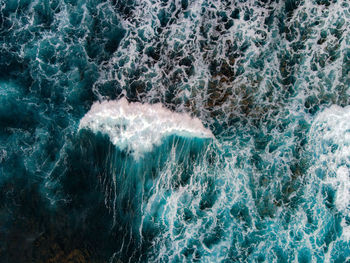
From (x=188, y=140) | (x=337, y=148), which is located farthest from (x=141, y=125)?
(x=337, y=148)

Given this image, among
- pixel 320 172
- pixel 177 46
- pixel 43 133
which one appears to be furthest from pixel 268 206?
pixel 43 133

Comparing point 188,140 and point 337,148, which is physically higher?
point 337,148

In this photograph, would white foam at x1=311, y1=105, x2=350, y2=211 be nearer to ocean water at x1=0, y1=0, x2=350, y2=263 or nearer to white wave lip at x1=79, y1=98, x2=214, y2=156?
ocean water at x1=0, y1=0, x2=350, y2=263

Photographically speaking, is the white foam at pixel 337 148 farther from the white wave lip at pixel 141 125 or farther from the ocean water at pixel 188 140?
the white wave lip at pixel 141 125

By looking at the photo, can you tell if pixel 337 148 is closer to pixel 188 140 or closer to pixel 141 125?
pixel 188 140

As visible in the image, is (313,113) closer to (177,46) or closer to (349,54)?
(349,54)

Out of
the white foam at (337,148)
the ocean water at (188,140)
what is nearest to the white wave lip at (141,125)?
the ocean water at (188,140)
